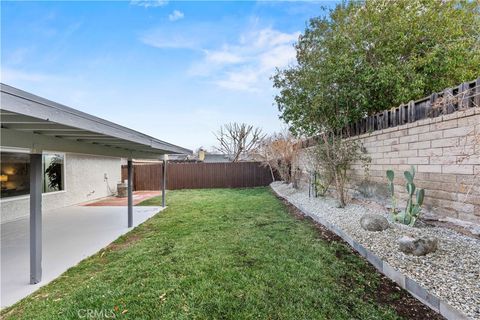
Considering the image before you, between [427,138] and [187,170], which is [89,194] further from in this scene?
[427,138]

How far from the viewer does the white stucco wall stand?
268 inches

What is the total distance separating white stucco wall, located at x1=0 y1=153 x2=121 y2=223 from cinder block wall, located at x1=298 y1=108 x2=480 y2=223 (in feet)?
31.8

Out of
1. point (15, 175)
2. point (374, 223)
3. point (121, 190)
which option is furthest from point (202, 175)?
point (374, 223)

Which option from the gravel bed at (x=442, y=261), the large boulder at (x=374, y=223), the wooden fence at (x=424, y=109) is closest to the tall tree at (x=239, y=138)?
the wooden fence at (x=424, y=109)

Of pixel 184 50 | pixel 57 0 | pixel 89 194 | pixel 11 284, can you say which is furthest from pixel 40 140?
pixel 89 194

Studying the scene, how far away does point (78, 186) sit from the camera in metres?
9.82

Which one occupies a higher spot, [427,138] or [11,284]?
[427,138]

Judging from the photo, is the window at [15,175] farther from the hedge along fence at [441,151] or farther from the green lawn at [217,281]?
the hedge along fence at [441,151]

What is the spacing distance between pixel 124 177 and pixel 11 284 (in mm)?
11502

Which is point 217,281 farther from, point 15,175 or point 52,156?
point 52,156

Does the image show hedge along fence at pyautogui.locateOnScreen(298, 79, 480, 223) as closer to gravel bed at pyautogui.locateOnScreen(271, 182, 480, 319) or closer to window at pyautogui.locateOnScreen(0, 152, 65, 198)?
gravel bed at pyautogui.locateOnScreen(271, 182, 480, 319)

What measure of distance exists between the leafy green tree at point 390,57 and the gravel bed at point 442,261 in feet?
11.9

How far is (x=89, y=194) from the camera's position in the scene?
10.5 m

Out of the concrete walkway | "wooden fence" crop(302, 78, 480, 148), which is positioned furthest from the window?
"wooden fence" crop(302, 78, 480, 148)
